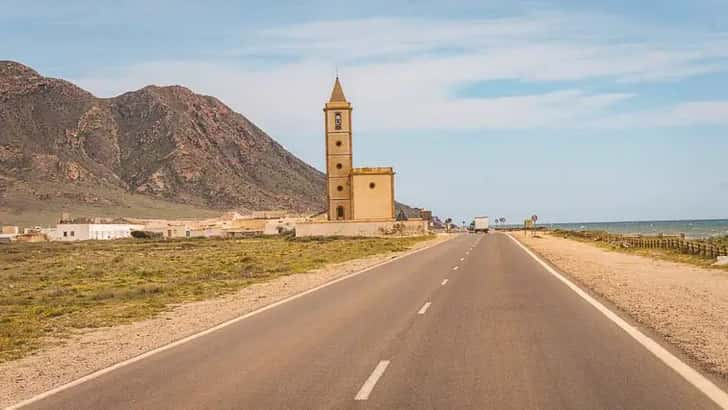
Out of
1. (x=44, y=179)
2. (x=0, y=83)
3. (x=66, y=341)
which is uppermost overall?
(x=0, y=83)

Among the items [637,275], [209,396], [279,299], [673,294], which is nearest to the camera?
[209,396]

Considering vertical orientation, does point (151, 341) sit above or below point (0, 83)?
below

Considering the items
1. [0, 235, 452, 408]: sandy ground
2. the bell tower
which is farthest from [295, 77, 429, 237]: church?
[0, 235, 452, 408]: sandy ground

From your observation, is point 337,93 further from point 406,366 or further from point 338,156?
point 406,366

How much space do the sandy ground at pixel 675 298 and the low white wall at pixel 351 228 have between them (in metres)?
54.8

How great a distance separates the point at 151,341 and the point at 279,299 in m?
7.41

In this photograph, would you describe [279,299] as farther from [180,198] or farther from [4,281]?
[180,198]

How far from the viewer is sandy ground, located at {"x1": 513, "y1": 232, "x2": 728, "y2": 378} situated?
12223mm

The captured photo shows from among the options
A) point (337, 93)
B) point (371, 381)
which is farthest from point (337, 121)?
point (371, 381)

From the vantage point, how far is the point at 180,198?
609 feet

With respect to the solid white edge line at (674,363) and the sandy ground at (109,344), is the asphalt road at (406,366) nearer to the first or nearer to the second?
the solid white edge line at (674,363)

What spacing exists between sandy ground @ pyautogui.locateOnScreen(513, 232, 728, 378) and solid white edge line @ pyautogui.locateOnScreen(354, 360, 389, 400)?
386 centimetres

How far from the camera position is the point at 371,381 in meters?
9.78

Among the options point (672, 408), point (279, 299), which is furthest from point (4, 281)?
point (672, 408)
